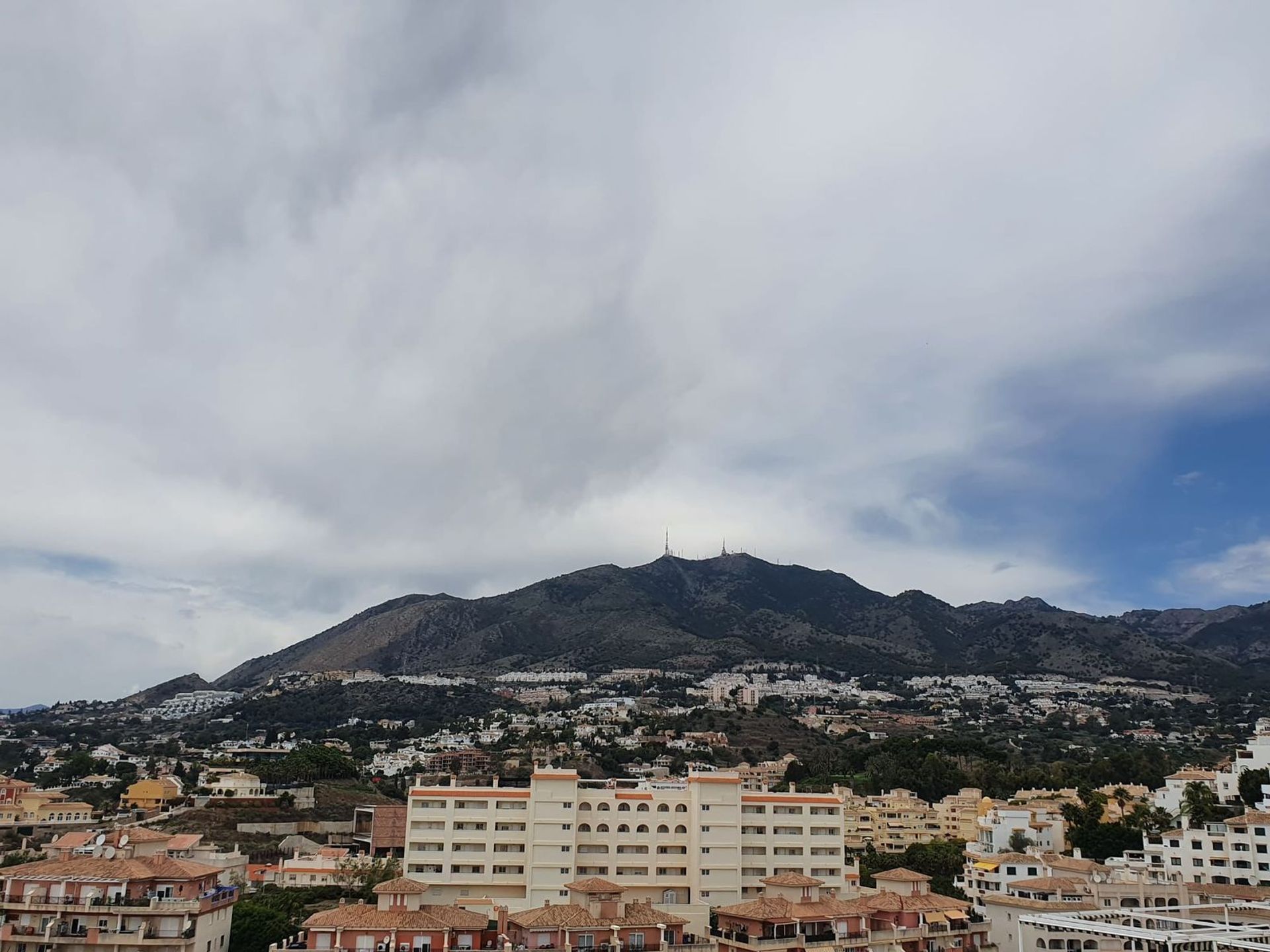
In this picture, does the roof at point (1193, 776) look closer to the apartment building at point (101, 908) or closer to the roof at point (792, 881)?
the roof at point (792, 881)

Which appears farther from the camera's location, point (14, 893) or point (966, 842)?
point (966, 842)

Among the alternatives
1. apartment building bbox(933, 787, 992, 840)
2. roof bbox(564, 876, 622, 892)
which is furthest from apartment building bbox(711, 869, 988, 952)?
apartment building bbox(933, 787, 992, 840)

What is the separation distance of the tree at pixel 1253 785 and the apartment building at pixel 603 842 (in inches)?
1295

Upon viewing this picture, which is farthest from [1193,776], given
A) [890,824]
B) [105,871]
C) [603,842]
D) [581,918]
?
[105,871]

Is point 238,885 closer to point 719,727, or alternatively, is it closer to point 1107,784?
point 1107,784

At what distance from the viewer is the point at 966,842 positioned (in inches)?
2933

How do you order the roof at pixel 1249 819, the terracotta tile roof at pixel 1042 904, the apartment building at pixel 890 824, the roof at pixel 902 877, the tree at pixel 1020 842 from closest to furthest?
the terracotta tile roof at pixel 1042 904 → the roof at pixel 902 877 → the roof at pixel 1249 819 → the tree at pixel 1020 842 → the apartment building at pixel 890 824

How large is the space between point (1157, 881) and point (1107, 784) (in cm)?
4462

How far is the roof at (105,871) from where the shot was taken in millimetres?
39969

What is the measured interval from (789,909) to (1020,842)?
3034 cm

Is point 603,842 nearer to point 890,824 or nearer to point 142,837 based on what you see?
point 142,837

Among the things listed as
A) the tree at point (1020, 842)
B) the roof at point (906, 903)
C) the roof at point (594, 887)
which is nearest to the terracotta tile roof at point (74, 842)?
the roof at point (594, 887)

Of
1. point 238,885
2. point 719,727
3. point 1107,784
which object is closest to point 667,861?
point 238,885

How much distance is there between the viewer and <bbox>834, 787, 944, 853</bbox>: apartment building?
272 ft
